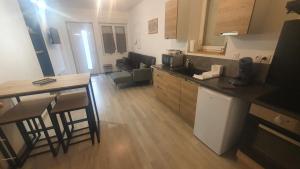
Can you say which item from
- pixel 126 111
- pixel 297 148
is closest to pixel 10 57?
pixel 126 111

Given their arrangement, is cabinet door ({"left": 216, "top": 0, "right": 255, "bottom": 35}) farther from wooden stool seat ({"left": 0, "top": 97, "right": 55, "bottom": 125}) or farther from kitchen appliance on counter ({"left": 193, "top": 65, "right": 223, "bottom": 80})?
wooden stool seat ({"left": 0, "top": 97, "right": 55, "bottom": 125})

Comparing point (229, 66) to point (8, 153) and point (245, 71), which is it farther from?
point (8, 153)

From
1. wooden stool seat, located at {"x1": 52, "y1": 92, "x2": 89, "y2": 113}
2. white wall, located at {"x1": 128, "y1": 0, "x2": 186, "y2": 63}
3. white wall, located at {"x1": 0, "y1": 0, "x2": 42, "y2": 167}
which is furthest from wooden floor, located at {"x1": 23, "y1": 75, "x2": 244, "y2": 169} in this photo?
white wall, located at {"x1": 128, "y1": 0, "x2": 186, "y2": 63}

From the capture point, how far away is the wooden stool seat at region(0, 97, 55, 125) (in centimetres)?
144

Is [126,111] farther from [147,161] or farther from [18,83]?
[18,83]

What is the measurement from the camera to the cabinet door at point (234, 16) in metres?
1.43

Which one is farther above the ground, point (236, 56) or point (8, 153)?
point (236, 56)

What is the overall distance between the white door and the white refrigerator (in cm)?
564

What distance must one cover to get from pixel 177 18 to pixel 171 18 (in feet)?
0.58

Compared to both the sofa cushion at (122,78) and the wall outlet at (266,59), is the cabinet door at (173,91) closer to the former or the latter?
the wall outlet at (266,59)

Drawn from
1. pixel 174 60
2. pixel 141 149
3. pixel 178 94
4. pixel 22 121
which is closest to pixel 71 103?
pixel 22 121

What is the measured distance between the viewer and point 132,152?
185 cm

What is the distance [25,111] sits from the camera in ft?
5.16

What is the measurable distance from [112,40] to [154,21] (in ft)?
9.63
